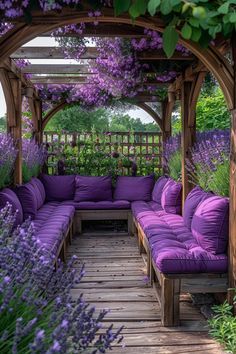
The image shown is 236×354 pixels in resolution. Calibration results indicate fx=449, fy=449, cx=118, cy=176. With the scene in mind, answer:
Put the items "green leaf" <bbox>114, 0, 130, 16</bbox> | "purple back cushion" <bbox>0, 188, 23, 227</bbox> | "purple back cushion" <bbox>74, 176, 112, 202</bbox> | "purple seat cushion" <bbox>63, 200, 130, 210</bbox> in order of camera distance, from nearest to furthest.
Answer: "green leaf" <bbox>114, 0, 130, 16</bbox> → "purple back cushion" <bbox>0, 188, 23, 227</bbox> → "purple seat cushion" <bbox>63, 200, 130, 210</bbox> → "purple back cushion" <bbox>74, 176, 112, 202</bbox>

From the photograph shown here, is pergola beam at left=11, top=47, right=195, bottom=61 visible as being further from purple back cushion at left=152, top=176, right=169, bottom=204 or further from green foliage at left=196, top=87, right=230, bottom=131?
green foliage at left=196, top=87, right=230, bottom=131

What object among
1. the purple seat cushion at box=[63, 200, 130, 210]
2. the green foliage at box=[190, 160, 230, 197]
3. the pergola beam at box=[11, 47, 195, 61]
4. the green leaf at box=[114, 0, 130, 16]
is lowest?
the purple seat cushion at box=[63, 200, 130, 210]

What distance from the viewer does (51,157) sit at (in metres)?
8.80

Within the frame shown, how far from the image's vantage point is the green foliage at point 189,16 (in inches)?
58.3

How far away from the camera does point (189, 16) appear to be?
1.55 meters

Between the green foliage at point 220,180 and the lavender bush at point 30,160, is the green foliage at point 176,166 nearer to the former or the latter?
the green foliage at point 220,180

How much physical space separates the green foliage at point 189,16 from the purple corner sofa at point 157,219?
3.37 ft

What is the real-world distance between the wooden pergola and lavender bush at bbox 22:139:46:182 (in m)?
0.70

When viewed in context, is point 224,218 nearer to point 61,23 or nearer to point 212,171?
point 212,171

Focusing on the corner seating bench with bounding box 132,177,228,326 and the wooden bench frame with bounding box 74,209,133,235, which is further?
the wooden bench frame with bounding box 74,209,133,235

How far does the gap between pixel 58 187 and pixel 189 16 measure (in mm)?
6171

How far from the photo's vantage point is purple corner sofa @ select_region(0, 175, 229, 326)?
3.35 metres

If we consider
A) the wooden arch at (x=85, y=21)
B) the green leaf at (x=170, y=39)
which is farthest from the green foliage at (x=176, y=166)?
the green leaf at (x=170, y=39)

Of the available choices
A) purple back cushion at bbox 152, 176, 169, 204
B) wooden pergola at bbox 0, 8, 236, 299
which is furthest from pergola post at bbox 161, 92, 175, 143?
purple back cushion at bbox 152, 176, 169, 204
